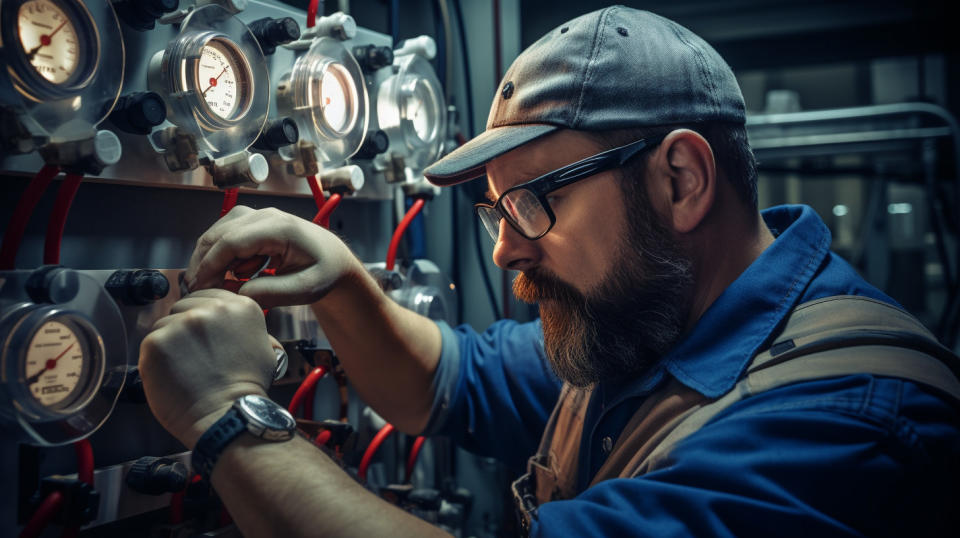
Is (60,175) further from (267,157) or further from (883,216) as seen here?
(883,216)

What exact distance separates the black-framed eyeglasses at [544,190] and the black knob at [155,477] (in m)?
0.53

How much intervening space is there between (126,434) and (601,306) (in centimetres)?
65

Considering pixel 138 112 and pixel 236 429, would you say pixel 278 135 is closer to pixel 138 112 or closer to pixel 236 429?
pixel 138 112

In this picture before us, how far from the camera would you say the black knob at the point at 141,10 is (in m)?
0.79

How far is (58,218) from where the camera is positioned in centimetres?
72

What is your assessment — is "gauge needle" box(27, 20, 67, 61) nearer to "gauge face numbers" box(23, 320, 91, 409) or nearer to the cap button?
"gauge face numbers" box(23, 320, 91, 409)

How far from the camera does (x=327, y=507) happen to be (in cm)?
70

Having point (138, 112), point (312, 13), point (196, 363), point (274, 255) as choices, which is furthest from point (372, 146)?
point (196, 363)

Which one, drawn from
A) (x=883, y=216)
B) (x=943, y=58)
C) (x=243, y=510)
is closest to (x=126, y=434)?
(x=243, y=510)

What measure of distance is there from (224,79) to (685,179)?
625mm

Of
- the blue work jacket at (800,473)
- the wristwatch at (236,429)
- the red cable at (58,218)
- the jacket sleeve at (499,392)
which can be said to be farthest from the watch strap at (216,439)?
the jacket sleeve at (499,392)

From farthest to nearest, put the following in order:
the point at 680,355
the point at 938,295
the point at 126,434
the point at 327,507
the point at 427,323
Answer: the point at 938,295
the point at 427,323
the point at 680,355
the point at 126,434
the point at 327,507

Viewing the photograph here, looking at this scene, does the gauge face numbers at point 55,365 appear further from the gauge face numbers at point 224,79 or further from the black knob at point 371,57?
the black knob at point 371,57

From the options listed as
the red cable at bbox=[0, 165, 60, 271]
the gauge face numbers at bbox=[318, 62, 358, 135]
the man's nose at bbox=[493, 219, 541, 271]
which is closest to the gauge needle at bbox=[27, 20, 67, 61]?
the red cable at bbox=[0, 165, 60, 271]
